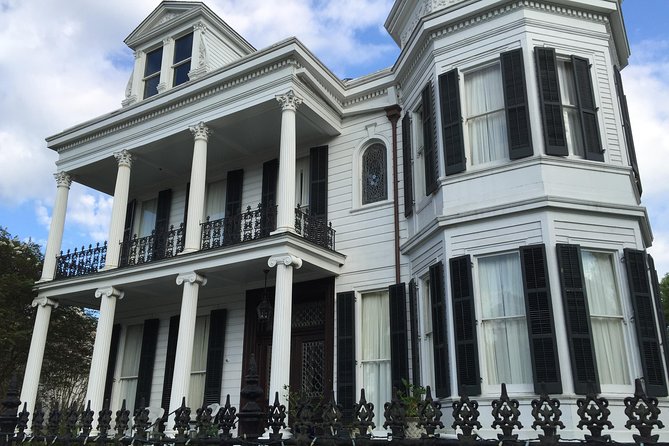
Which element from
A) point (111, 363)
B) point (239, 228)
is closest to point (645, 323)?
point (239, 228)

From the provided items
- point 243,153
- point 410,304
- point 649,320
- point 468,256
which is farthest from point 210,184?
point 649,320

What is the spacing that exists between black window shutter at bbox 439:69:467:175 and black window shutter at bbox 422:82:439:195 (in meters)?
0.35

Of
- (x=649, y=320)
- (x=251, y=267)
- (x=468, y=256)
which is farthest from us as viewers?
(x=251, y=267)

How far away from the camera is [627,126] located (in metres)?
11.4

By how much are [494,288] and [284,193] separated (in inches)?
186

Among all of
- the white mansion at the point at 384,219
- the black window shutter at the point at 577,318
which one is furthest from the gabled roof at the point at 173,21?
the black window shutter at the point at 577,318

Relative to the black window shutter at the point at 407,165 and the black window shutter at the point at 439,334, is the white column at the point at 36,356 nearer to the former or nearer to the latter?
the black window shutter at the point at 407,165

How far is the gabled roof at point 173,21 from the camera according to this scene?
54.6 feet

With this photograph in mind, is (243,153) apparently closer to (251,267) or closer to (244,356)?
(251,267)

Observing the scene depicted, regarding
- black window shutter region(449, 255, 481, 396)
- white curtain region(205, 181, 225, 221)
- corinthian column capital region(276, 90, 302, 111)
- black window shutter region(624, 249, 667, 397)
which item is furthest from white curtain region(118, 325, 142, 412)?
black window shutter region(624, 249, 667, 397)

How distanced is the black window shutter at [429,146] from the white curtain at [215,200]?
6579 mm

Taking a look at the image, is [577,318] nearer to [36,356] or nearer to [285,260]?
[285,260]

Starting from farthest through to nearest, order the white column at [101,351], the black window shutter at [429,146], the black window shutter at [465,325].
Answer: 1. the white column at [101,351]
2. the black window shutter at [429,146]
3. the black window shutter at [465,325]

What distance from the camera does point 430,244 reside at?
11.1 metres
